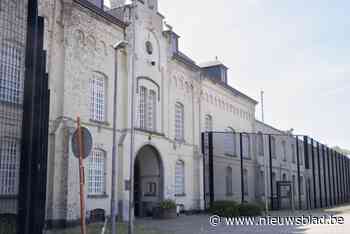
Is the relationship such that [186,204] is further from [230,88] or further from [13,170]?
[13,170]

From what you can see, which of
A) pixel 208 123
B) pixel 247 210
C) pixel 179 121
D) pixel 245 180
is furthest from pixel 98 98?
pixel 245 180

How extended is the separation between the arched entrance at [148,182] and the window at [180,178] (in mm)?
2642

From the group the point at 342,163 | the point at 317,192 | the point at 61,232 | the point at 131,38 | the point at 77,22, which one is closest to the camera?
the point at 61,232

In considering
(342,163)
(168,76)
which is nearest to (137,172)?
(168,76)

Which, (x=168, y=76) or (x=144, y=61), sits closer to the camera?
(x=144, y=61)

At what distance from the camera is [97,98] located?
21.6m

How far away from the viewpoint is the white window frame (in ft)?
69.7

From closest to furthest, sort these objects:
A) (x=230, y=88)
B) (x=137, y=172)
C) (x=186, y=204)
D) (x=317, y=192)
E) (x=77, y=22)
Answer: (x=77, y=22)
(x=137, y=172)
(x=186, y=204)
(x=230, y=88)
(x=317, y=192)

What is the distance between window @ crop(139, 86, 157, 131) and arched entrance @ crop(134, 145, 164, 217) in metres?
1.41

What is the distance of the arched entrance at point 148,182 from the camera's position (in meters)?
25.5

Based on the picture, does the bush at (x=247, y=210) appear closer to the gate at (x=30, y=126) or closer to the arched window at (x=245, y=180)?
the arched window at (x=245, y=180)

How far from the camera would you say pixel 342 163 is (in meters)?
57.6

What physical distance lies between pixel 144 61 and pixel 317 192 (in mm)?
27060

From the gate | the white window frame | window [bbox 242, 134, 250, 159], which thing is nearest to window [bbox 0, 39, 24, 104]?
the gate
